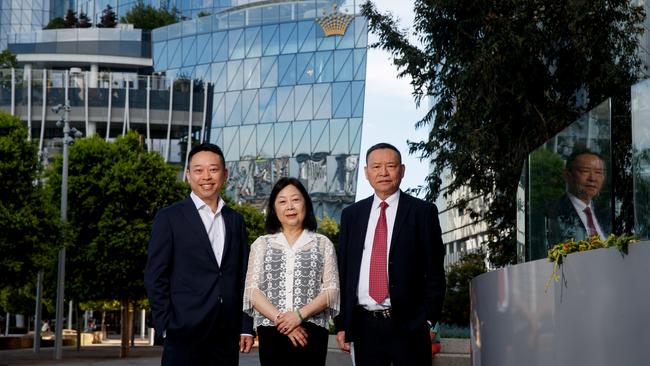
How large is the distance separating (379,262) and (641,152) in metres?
2.35

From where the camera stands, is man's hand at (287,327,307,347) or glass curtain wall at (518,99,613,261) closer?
man's hand at (287,327,307,347)

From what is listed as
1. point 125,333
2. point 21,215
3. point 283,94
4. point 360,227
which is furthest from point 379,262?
point 283,94

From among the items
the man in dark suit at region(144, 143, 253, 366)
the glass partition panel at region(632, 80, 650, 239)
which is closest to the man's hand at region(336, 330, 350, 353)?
the man in dark suit at region(144, 143, 253, 366)

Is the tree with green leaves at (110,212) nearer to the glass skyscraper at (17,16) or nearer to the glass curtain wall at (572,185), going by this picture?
the glass curtain wall at (572,185)

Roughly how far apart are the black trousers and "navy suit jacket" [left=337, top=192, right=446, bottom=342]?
0.19 meters

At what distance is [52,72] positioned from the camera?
299 ft

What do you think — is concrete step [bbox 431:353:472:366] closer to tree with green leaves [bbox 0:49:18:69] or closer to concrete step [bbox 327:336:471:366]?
concrete step [bbox 327:336:471:366]

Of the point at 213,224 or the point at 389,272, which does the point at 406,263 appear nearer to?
the point at 389,272

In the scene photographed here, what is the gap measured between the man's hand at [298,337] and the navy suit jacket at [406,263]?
296mm

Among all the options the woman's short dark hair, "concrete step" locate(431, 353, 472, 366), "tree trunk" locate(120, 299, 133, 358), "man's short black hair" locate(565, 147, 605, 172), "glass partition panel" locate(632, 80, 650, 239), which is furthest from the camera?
"tree trunk" locate(120, 299, 133, 358)

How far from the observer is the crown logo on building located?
9362cm

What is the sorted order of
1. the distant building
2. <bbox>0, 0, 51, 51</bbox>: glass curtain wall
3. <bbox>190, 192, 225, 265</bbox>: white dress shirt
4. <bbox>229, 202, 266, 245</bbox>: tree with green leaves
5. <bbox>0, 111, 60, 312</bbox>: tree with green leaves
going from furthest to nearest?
<bbox>0, 0, 51, 51</bbox>: glass curtain wall, the distant building, <bbox>229, 202, 266, 245</bbox>: tree with green leaves, <bbox>0, 111, 60, 312</bbox>: tree with green leaves, <bbox>190, 192, 225, 265</bbox>: white dress shirt

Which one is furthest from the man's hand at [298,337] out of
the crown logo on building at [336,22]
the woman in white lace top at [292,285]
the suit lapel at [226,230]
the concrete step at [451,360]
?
the crown logo on building at [336,22]

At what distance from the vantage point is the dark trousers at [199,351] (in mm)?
6641
